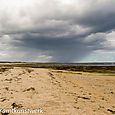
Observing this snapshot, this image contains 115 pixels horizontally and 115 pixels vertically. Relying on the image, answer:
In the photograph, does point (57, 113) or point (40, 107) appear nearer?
point (57, 113)

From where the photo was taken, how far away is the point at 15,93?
Result: 714 inches

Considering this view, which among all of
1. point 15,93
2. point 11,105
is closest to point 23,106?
point 11,105

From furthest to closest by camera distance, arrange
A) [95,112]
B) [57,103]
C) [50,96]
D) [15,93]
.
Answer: [15,93] < [50,96] < [57,103] < [95,112]

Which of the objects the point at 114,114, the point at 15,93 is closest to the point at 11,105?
the point at 15,93

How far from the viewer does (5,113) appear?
12.2 metres

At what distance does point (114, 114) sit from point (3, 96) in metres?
7.91

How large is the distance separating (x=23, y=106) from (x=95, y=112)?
4163 millimetres

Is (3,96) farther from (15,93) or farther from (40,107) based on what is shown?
(40,107)

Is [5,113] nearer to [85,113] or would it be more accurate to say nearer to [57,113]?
[57,113]

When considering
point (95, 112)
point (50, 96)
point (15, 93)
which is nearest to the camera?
point (95, 112)

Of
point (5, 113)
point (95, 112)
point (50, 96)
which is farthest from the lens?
point (50, 96)

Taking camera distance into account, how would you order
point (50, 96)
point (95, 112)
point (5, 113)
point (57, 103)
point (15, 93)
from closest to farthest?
point (5, 113), point (95, 112), point (57, 103), point (50, 96), point (15, 93)

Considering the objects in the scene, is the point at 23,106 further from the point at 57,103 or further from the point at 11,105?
the point at 57,103

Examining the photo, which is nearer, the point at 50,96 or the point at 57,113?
the point at 57,113
